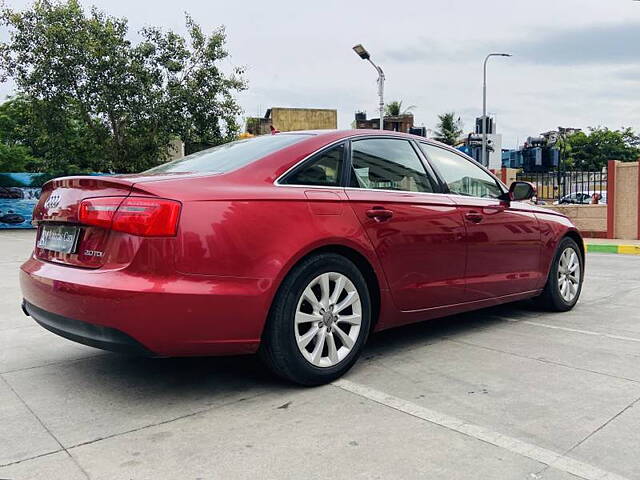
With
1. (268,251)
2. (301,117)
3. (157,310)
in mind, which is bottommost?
(157,310)

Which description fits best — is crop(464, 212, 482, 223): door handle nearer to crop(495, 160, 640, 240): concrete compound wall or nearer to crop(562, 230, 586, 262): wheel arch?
crop(562, 230, 586, 262): wheel arch

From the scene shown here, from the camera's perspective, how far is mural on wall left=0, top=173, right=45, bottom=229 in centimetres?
2267

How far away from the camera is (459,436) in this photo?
2723 millimetres

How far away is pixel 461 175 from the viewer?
459 centimetres

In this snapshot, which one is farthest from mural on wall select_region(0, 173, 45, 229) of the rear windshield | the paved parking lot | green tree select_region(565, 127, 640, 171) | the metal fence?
green tree select_region(565, 127, 640, 171)

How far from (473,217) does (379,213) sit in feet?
3.36

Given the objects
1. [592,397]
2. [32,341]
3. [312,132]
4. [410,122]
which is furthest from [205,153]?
[410,122]

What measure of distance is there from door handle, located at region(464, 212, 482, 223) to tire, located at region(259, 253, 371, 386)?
1180 mm

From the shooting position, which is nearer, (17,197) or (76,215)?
(76,215)

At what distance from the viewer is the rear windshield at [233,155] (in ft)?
11.6

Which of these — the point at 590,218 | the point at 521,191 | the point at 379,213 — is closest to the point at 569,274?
the point at 521,191

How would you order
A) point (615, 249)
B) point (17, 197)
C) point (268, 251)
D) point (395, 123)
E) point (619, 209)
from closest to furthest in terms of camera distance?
point (268, 251)
point (615, 249)
point (619, 209)
point (17, 197)
point (395, 123)

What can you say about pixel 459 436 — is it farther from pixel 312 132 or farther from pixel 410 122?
pixel 410 122

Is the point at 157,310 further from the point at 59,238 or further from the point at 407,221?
the point at 407,221
